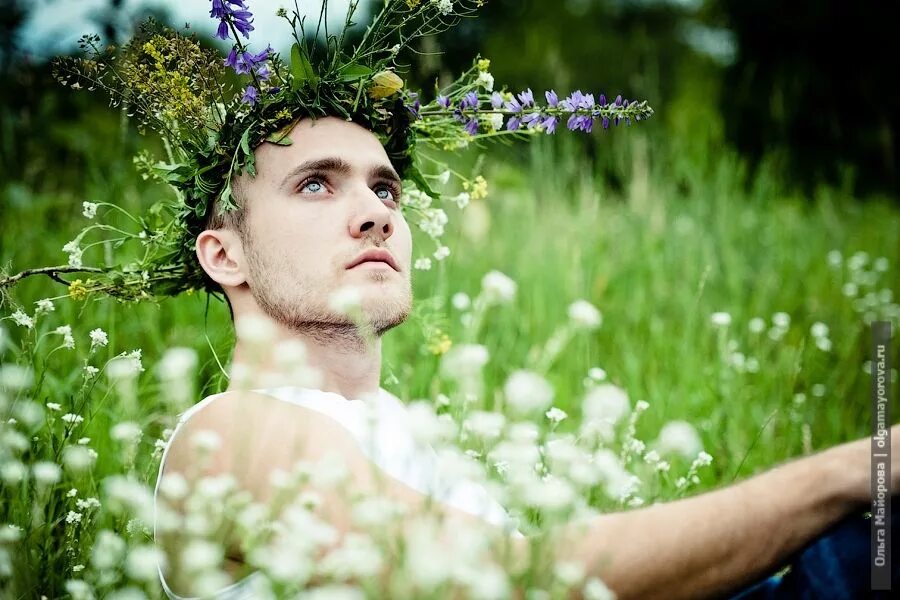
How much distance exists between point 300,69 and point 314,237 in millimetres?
488

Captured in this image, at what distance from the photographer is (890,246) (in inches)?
274

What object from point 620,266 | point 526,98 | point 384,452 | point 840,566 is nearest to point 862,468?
point 840,566

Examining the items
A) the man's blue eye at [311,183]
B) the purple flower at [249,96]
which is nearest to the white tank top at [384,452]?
the man's blue eye at [311,183]

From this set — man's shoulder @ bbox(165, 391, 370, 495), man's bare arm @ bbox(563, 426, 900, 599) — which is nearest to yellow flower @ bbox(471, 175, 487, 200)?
man's shoulder @ bbox(165, 391, 370, 495)

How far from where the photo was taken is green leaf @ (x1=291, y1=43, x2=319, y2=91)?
238 centimetres

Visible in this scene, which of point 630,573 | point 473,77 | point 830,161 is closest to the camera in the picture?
point 630,573

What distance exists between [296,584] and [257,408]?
0.65 metres

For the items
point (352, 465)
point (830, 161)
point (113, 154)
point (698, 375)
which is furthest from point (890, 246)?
point (352, 465)

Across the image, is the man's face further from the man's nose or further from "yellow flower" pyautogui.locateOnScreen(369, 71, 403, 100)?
"yellow flower" pyautogui.locateOnScreen(369, 71, 403, 100)

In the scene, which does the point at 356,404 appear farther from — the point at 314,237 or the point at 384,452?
the point at 314,237

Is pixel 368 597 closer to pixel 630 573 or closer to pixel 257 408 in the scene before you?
pixel 630 573

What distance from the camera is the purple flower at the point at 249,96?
7.86 feet

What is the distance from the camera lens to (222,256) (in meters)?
2.45

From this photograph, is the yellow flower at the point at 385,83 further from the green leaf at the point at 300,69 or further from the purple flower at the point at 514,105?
the purple flower at the point at 514,105
